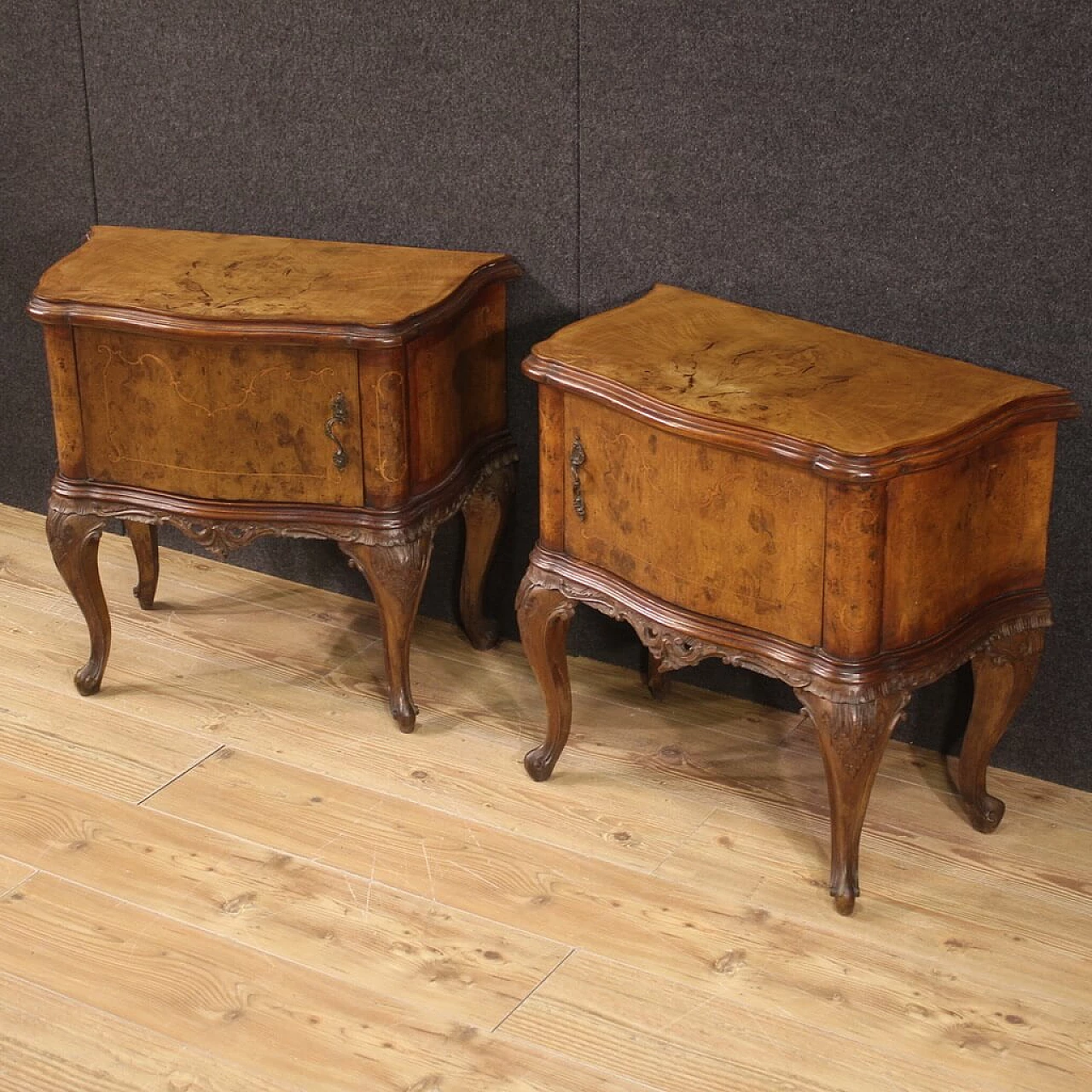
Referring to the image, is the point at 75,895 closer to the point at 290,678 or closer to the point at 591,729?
the point at 290,678

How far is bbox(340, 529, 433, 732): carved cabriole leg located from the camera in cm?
251

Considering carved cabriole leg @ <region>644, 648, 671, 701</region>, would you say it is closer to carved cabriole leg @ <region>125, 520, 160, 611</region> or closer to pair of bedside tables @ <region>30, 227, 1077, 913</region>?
pair of bedside tables @ <region>30, 227, 1077, 913</region>

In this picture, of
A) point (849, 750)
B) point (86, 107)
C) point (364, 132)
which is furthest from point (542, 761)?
point (86, 107)

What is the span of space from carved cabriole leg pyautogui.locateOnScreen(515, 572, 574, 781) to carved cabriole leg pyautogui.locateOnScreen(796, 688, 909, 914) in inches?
17.0

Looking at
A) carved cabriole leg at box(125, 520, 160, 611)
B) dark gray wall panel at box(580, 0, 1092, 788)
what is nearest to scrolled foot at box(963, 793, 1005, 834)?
dark gray wall panel at box(580, 0, 1092, 788)

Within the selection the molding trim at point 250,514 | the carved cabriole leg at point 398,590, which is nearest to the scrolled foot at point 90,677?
the molding trim at point 250,514

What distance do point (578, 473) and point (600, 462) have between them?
0.05 metres

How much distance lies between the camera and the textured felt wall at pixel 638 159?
2254mm

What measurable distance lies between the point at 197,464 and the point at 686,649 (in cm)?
82

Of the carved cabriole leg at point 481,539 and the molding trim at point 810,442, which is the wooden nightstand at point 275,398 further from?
the molding trim at point 810,442

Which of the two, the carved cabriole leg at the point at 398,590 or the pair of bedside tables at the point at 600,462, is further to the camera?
the carved cabriole leg at the point at 398,590

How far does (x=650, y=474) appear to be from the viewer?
2.17 meters

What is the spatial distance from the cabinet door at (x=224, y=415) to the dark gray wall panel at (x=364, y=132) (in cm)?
45

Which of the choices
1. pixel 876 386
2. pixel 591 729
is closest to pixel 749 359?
pixel 876 386
